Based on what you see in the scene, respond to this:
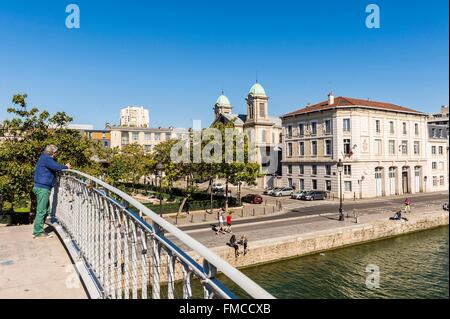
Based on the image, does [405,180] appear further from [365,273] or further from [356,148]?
[365,273]

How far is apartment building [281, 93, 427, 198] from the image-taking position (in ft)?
153

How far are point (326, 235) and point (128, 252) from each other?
75.4 ft

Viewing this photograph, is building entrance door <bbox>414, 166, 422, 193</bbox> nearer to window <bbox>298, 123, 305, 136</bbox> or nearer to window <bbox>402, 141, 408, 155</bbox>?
window <bbox>402, 141, 408, 155</bbox>

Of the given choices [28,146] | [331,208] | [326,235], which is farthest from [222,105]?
[28,146]

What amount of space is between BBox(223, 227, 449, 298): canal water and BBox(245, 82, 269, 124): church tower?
40906mm

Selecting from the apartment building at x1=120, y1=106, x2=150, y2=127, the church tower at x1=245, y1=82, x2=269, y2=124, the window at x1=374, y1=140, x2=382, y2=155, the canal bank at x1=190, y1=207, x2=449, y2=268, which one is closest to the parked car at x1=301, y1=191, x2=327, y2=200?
the window at x1=374, y1=140, x2=382, y2=155

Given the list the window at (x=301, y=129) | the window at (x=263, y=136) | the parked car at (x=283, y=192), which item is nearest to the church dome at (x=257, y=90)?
the window at (x=263, y=136)

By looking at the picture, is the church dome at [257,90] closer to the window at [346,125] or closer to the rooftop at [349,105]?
the rooftop at [349,105]

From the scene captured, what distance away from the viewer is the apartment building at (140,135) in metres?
78.9
